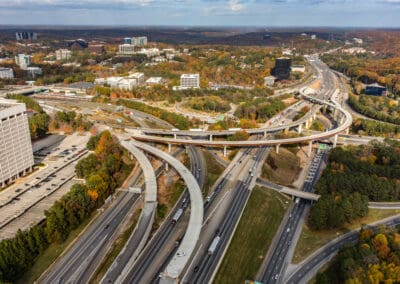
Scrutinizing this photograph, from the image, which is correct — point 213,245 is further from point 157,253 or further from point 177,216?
point 177,216

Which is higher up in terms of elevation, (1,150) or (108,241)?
(1,150)

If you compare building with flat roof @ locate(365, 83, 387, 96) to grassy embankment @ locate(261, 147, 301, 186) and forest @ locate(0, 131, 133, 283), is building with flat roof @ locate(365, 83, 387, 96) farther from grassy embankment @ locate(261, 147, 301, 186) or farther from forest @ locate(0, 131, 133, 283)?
forest @ locate(0, 131, 133, 283)

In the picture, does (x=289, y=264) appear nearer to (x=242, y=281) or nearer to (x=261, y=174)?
(x=242, y=281)

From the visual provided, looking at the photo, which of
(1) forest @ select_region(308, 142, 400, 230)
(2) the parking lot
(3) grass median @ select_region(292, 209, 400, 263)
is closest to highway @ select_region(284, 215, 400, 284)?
(3) grass median @ select_region(292, 209, 400, 263)

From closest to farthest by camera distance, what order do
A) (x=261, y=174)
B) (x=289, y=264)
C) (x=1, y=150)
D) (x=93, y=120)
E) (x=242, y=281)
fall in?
(x=242, y=281) < (x=289, y=264) < (x=1, y=150) < (x=261, y=174) < (x=93, y=120)

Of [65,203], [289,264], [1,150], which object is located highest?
[1,150]

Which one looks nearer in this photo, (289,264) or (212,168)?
(289,264)

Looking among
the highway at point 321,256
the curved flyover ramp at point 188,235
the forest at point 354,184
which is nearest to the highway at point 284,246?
the highway at point 321,256

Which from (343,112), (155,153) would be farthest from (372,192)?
(343,112)
